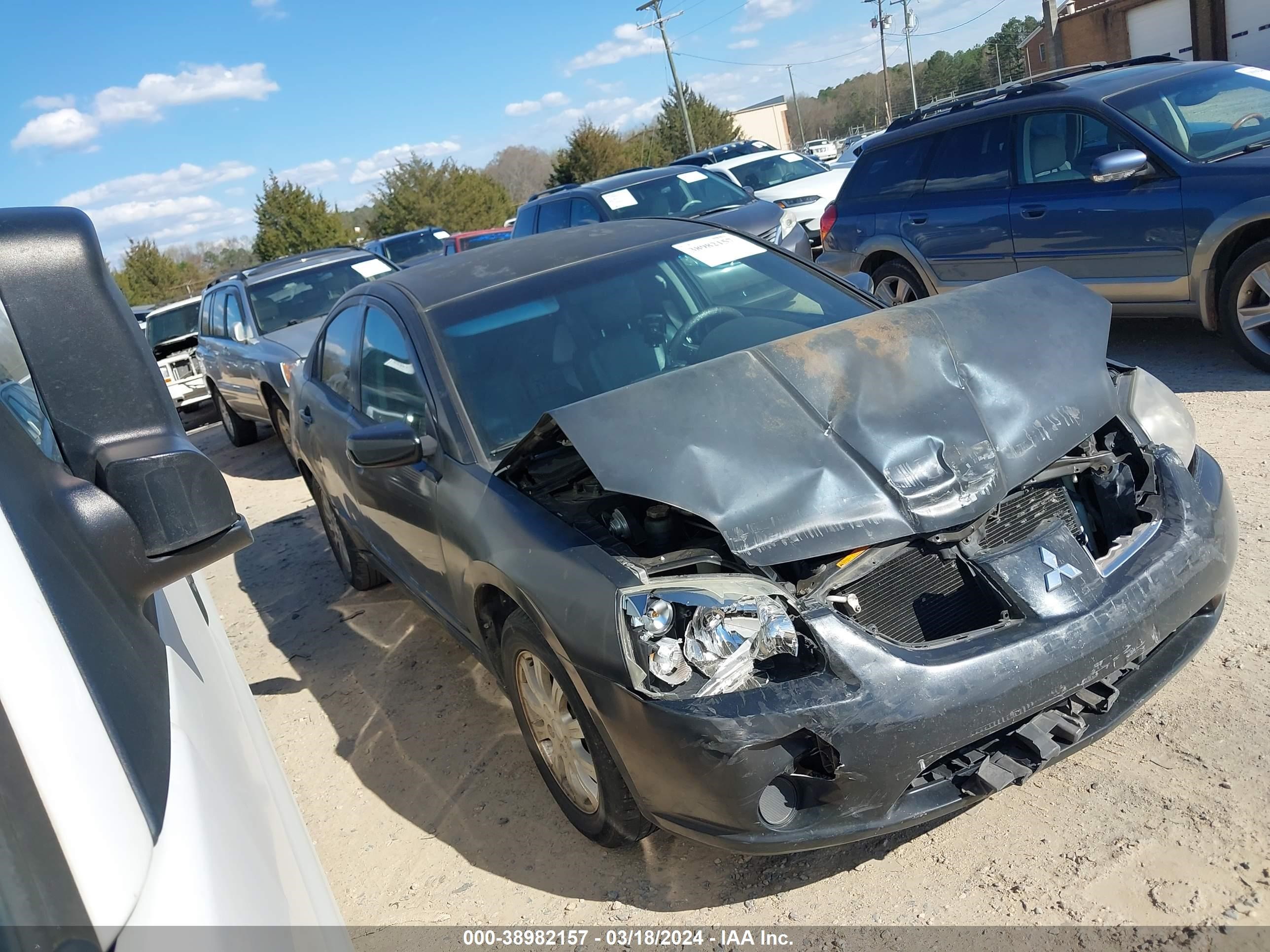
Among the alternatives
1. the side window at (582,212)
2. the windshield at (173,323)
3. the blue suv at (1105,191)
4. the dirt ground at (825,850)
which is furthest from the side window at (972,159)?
the windshield at (173,323)

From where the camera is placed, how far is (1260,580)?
11.5 feet

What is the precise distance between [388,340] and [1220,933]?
3287mm

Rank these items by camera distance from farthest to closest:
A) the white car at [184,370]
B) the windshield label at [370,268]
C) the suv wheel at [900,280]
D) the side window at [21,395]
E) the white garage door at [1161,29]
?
the white garage door at [1161,29] → the white car at [184,370] → the windshield label at [370,268] → the suv wheel at [900,280] → the side window at [21,395]

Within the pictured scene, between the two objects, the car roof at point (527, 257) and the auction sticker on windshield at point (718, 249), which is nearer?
the car roof at point (527, 257)

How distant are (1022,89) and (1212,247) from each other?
198cm

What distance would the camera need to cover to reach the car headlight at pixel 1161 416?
9.96 ft

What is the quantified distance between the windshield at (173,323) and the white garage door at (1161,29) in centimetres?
2722

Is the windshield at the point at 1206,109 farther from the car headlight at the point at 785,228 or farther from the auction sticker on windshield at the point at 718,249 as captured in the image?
the auction sticker on windshield at the point at 718,249

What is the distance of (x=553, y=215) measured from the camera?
1152 centimetres

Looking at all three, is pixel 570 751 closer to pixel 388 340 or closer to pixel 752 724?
pixel 752 724

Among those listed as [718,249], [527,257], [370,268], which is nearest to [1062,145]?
[718,249]

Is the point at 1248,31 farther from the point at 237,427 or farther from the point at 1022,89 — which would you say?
the point at 237,427

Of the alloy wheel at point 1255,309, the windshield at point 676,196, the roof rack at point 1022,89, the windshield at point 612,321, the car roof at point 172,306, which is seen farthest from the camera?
the car roof at point 172,306

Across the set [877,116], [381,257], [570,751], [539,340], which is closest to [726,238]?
[539,340]
